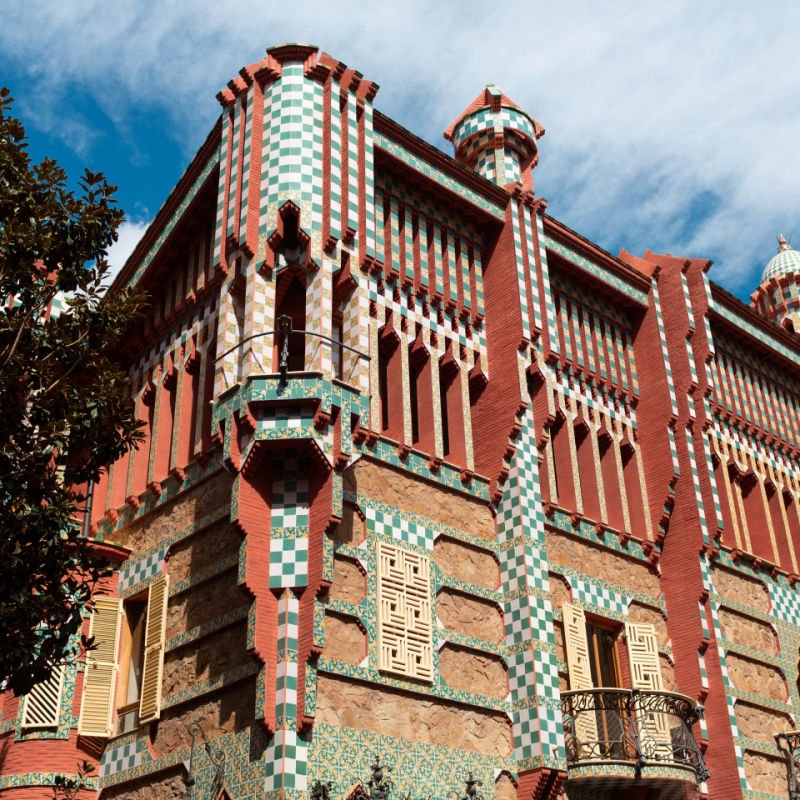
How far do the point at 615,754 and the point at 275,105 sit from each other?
9669mm

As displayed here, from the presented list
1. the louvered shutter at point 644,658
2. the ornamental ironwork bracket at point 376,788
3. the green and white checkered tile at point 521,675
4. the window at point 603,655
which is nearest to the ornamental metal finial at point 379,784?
the ornamental ironwork bracket at point 376,788

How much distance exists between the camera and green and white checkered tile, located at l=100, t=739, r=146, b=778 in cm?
1444

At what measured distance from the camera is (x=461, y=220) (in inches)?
711

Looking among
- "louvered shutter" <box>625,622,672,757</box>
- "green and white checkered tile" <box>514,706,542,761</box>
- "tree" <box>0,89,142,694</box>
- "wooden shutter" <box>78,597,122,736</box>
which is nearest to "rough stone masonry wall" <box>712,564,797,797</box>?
"louvered shutter" <box>625,622,672,757</box>

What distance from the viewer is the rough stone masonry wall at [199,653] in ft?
42.6

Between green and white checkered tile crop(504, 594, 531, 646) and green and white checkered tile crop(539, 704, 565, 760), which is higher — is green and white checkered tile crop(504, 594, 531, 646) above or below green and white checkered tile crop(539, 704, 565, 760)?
above

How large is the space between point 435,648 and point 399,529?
1539mm

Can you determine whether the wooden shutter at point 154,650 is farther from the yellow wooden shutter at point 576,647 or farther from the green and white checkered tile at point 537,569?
the yellow wooden shutter at point 576,647

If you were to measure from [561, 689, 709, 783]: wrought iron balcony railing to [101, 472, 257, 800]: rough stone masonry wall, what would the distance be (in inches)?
175

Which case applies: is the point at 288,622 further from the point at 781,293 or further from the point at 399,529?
the point at 781,293

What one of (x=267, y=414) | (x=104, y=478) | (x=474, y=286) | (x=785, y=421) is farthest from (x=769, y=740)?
(x=104, y=478)

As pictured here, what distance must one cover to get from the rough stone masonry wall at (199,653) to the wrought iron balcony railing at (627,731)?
445 centimetres

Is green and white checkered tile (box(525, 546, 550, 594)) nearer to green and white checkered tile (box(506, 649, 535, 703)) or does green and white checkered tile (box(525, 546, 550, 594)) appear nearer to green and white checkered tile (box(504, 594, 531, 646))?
green and white checkered tile (box(504, 594, 531, 646))

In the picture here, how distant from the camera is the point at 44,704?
15570 mm
